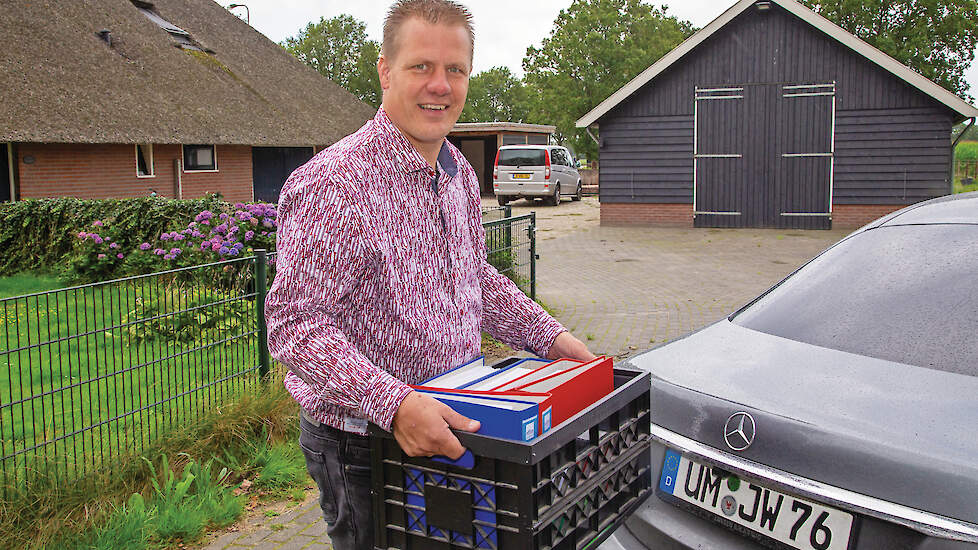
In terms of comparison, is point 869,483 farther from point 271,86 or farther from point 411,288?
point 271,86

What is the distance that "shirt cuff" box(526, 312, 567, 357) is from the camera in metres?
2.56

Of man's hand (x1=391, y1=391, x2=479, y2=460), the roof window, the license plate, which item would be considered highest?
the roof window

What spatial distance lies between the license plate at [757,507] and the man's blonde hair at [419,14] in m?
1.44

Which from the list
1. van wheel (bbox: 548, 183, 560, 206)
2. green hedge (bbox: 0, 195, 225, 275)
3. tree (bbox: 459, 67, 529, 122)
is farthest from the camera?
tree (bbox: 459, 67, 529, 122)

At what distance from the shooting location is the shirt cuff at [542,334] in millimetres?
2561

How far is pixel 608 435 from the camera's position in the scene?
200cm

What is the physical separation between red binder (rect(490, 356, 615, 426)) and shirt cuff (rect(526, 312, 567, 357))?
1.40 feet

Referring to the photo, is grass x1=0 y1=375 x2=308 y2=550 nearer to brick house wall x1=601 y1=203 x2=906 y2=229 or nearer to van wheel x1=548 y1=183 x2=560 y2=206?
brick house wall x1=601 y1=203 x2=906 y2=229

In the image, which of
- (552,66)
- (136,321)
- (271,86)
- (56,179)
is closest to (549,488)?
(136,321)

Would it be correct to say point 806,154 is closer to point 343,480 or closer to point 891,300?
point 891,300

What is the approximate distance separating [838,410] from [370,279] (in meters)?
1.34

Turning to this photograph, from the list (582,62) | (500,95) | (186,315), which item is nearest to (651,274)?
(186,315)

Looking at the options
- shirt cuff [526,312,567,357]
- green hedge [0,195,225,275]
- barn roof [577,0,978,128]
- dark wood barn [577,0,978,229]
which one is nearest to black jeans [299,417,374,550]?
shirt cuff [526,312,567,357]

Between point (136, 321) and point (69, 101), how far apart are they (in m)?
18.4
